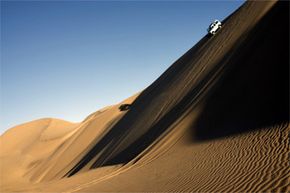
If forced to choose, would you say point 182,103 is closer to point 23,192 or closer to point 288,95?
point 288,95

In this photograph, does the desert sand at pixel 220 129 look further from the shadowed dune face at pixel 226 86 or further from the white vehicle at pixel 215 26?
the white vehicle at pixel 215 26

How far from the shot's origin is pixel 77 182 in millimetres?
14297

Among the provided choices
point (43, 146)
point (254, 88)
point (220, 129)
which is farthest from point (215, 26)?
point (43, 146)

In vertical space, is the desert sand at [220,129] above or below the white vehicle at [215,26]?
below

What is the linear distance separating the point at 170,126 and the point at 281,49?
6.51 m

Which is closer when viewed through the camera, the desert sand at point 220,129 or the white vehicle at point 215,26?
the desert sand at point 220,129

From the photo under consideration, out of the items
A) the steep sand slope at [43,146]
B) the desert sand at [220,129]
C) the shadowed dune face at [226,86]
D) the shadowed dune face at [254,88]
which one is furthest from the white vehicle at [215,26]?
the steep sand slope at [43,146]

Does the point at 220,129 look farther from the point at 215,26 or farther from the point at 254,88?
the point at 215,26

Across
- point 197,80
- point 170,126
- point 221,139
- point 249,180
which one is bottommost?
point 249,180

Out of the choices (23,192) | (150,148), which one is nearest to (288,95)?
(150,148)

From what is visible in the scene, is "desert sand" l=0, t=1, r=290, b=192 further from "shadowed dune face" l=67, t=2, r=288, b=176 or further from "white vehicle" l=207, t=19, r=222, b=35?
"white vehicle" l=207, t=19, r=222, b=35

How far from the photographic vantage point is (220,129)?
13992mm

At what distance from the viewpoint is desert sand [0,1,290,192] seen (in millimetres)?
9805

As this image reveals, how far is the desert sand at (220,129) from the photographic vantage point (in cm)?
980
